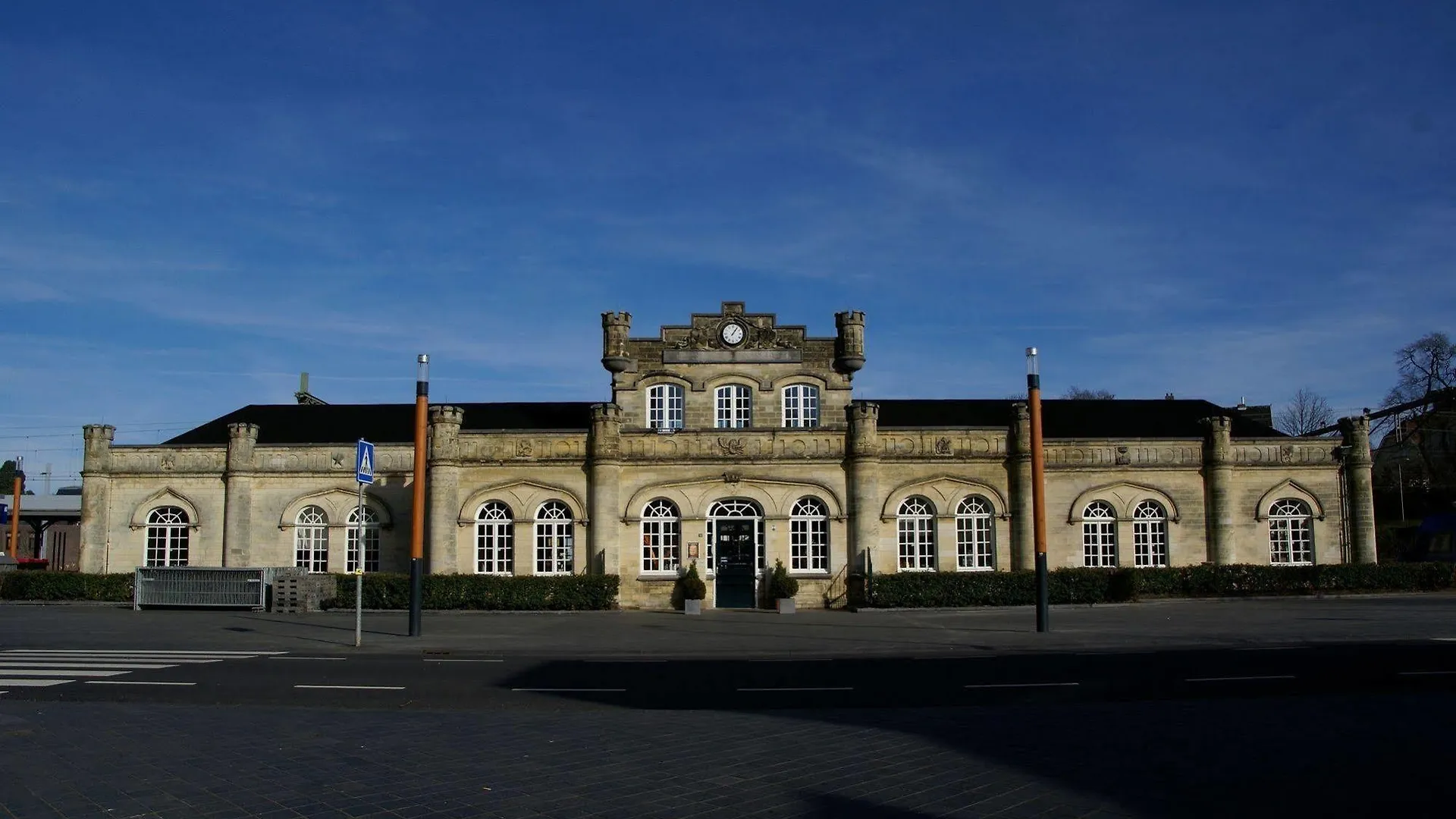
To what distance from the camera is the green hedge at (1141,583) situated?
96.3 ft

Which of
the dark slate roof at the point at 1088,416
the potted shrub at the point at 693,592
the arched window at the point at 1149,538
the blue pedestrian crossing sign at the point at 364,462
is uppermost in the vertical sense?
the dark slate roof at the point at 1088,416

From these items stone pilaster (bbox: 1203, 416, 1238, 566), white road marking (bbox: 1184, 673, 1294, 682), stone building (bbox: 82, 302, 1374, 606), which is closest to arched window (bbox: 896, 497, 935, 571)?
stone building (bbox: 82, 302, 1374, 606)

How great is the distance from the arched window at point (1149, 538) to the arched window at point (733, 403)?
40.7 feet

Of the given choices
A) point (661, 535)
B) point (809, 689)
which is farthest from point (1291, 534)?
point (809, 689)

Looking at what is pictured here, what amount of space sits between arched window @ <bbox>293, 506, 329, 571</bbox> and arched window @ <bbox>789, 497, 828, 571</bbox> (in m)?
14.7

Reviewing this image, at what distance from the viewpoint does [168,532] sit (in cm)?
3409

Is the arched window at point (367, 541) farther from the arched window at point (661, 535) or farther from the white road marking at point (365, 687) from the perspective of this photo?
the white road marking at point (365, 687)

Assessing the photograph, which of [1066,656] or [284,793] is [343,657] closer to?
[284,793]

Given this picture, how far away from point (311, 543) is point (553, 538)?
7878 mm

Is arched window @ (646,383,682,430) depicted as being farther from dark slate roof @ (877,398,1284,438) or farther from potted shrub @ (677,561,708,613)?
dark slate roof @ (877,398,1284,438)

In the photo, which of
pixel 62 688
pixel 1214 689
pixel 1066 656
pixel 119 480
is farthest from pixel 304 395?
pixel 1214 689

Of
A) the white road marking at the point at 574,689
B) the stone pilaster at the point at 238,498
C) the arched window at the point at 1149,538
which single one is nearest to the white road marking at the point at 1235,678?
the white road marking at the point at 574,689

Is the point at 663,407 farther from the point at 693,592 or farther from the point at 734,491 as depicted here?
the point at 693,592

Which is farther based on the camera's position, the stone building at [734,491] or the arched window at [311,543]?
the arched window at [311,543]
